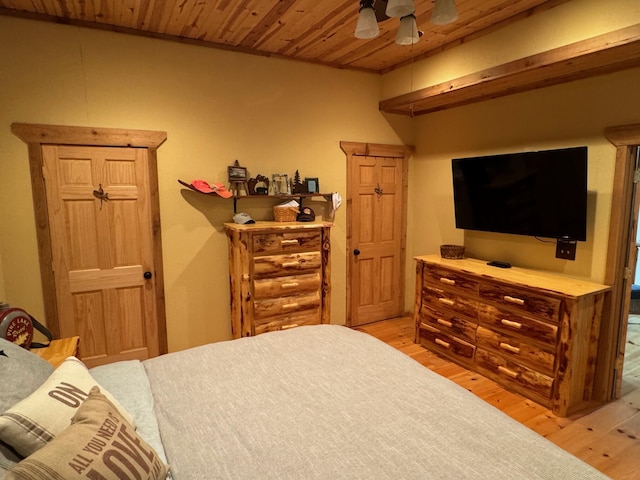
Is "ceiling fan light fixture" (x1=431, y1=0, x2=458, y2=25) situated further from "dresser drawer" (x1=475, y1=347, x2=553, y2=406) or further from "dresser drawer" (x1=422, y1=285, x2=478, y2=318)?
"dresser drawer" (x1=475, y1=347, x2=553, y2=406)

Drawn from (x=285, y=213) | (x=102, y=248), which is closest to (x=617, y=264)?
(x=285, y=213)

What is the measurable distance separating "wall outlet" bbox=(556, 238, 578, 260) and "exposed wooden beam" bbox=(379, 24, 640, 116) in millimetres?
1214

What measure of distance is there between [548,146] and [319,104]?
2065 mm

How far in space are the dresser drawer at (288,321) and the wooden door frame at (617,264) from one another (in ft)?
7.16

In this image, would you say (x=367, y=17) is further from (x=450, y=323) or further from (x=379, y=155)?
(x=450, y=323)

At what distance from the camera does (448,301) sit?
336 cm

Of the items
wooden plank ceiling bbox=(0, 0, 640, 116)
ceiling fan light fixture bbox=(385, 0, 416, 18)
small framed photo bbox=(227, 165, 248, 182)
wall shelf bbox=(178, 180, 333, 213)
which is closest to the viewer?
ceiling fan light fixture bbox=(385, 0, 416, 18)

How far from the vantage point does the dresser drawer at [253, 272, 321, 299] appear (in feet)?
9.93

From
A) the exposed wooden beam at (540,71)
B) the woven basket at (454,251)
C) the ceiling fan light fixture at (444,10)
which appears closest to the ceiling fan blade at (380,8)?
the ceiling fan light fixture at (444,10)

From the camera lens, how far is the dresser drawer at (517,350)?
8.67 ft

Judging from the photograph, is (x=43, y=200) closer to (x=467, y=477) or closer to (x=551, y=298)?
(x=467, y=477)

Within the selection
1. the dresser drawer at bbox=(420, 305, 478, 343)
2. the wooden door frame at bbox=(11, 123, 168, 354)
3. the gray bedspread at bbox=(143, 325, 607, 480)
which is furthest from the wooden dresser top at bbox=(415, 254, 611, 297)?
the wooden door frame at bbox=(11, 123, 168, 354)

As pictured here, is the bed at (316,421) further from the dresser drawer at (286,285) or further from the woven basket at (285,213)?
the woven basket at (285,213)

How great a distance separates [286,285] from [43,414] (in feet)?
6.87
